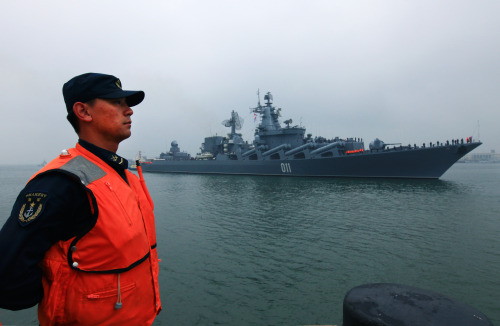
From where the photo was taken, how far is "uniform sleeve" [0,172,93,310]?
1.10m

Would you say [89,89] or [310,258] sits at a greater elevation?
[89,89]

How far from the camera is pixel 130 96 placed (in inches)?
67.7

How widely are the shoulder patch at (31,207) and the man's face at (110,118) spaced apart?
554 mm

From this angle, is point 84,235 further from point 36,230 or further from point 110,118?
point 110,118

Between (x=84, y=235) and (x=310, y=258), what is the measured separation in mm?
7526

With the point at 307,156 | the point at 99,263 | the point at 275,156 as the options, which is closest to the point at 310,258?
the point at 99,263

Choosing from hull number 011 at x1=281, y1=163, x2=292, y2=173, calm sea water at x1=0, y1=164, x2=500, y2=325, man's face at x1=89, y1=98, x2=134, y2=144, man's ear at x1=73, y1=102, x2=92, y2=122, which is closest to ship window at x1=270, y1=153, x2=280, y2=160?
hull number 011 at x1=281, y1=163, x2=292, y2=173

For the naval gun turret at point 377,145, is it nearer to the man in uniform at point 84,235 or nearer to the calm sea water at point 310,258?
the calm sea water at point 310,258

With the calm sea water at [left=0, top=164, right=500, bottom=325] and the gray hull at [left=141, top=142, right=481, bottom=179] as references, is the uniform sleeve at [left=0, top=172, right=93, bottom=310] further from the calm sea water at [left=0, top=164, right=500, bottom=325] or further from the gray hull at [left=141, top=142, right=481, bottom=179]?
the gray hull at [left=141, top=142, right=481, bottom=179]

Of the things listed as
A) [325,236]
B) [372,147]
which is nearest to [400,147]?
[372,147]

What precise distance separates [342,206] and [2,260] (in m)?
15.8

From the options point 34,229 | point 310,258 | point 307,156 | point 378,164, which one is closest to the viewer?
point 34,229

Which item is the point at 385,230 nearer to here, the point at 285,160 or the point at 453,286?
the point at 453,286

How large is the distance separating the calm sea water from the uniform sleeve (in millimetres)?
4607
